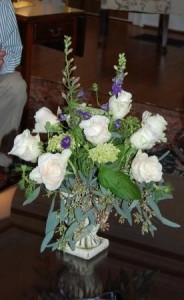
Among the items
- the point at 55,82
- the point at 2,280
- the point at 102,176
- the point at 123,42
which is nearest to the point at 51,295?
the point at 2,280

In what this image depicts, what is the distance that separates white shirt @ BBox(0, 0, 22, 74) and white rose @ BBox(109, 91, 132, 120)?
1.51 meters

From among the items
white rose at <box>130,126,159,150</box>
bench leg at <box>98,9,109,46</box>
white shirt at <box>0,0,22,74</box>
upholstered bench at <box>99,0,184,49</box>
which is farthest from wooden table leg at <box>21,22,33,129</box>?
bench leg at <box>98,9,109,46</box>

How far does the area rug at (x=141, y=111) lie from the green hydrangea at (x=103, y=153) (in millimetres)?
1747

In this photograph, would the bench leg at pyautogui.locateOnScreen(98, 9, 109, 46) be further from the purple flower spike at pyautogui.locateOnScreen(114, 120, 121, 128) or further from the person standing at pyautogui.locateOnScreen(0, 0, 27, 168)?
the purple flower spike at pyautogui.locateOnScreen(114, 120, 121, 128)

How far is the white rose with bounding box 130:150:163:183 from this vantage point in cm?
139

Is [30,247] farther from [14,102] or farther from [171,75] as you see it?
[171,75]

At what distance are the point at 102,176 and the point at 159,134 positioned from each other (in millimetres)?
164

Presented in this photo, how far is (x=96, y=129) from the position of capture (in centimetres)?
136

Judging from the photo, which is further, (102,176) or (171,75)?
(171,75)

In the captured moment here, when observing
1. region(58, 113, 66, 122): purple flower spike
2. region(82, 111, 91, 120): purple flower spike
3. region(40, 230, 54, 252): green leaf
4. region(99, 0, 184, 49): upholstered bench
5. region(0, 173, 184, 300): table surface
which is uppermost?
region(82, 111, 91, 120): purple flower spike

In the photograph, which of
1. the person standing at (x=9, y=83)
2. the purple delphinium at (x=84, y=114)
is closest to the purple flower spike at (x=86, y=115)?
the purple delphinium at (x=84, y=114)

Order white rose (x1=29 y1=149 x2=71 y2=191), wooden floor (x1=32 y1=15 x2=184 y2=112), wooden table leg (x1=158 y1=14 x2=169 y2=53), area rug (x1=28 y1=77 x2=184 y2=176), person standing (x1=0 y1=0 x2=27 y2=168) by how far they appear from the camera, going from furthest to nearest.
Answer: wooden table leg (x1=158 y1=14 x2=169 y2=53) < wooden floor (x1=32 y1=15 x2=184 y2=112) < area rug (x1=28 y1=77 x2=184 y2=176) < person standing (x1=0 y1=0 x2=27 y2=168) < white rose (x1=29 y1=149 x2=71 y2=191)

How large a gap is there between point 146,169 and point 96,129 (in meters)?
0.14

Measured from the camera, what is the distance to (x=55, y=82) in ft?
14.5
